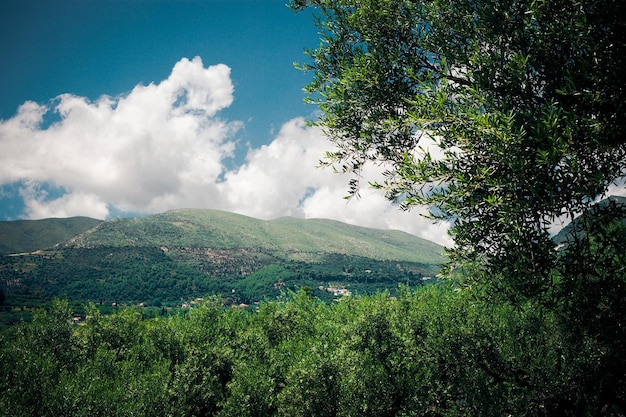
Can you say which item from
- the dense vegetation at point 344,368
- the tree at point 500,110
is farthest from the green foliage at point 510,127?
the dense vegetation at point 344,368

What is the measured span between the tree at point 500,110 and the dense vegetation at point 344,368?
4.60m

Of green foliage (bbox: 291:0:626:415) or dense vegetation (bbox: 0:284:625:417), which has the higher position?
green foliage (bbox: 291:0:626:415)

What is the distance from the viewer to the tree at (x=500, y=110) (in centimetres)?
656

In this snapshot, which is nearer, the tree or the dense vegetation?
the tree

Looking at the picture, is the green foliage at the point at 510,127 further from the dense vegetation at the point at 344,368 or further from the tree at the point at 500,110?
the dense vegetation at the point at 344,368

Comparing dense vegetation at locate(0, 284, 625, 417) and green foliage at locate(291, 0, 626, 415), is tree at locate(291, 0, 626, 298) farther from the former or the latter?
dense vegetation at locate(0, 284, 625, 417)

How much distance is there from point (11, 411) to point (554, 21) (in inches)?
1177

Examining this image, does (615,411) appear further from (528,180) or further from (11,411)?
(11,411)

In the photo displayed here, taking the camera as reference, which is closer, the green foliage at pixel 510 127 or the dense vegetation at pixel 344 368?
the green foliage at pixel 510 127

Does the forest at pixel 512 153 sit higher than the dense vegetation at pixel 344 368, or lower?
higher

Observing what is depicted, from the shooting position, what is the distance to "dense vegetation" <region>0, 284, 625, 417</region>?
1608 cm

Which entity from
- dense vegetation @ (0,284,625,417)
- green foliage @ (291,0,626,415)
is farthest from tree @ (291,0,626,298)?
dense vegetation @ (0,284,625,417)

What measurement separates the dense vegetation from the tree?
460 centimetres

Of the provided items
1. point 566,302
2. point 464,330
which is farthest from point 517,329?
point 566,302
